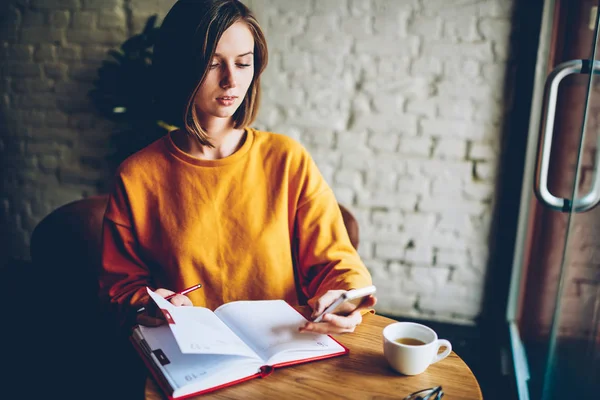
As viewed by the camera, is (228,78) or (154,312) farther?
(228,78)

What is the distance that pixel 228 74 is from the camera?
1.07 meters

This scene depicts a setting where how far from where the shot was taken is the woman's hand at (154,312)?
902 millimetres

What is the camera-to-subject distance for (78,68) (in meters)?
2.40

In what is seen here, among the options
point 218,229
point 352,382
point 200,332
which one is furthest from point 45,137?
point 352,382

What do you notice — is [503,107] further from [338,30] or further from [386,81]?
[338,30]

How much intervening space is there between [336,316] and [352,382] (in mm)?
126

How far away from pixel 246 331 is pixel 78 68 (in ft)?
6.61

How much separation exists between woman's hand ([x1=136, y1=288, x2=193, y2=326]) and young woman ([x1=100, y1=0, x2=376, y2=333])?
0.35 feet

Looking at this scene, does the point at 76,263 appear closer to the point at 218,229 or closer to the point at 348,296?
the point at 218,229

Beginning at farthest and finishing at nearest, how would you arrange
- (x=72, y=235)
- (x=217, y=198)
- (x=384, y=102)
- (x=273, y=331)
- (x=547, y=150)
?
1. (x=384, y=102)
2. (x=72, y=235)
3. (x=547, y=150)
4. (x=217, y=198)
5. (x=273, y=331)

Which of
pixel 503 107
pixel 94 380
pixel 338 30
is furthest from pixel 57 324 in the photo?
pixel 503 107

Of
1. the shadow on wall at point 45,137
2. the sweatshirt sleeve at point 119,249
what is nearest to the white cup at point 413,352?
the sweatshirt sleeve at point 119,249

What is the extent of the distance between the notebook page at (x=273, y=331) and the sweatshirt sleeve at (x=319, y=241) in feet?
0.58

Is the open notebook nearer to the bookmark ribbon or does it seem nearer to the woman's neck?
the bookmark ribbon
